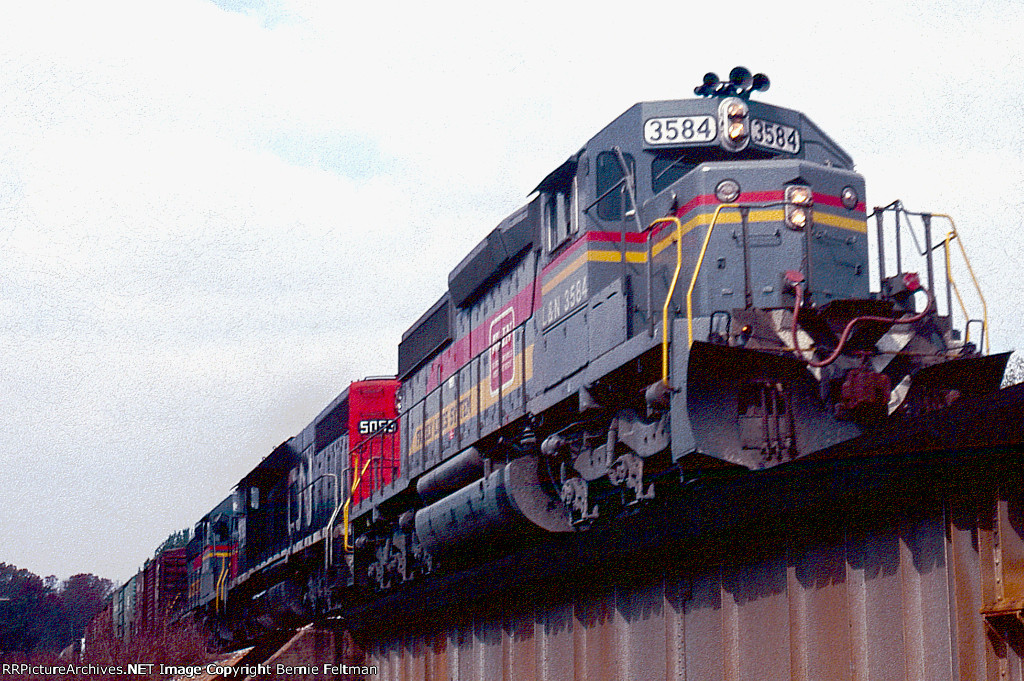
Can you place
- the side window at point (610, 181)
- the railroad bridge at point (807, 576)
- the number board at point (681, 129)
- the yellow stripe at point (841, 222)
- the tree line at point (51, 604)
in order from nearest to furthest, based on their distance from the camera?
the railroad bridge at point (807, 576) < the yellow stripe at point (841, 222) < the number board at point (681, 129) < the side window at point (610, 181) < the tree line at point (51, 604)

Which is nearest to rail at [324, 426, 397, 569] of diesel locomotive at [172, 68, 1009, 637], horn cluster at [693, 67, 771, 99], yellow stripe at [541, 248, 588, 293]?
diesel locomotive at [172, 68, 1009, 637]

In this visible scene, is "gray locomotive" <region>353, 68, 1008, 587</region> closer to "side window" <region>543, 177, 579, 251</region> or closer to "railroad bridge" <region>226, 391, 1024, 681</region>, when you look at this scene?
"side window" <region>543, 177, 579, 251</region>

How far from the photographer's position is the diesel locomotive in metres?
7.84

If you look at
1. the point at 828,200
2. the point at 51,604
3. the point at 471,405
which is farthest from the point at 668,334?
the point at 51,604

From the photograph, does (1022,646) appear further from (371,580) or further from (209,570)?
(209,570)

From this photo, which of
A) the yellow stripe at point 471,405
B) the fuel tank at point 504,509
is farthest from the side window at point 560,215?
the fuel tank at point 504,509

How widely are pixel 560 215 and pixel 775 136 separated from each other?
1.92 metres

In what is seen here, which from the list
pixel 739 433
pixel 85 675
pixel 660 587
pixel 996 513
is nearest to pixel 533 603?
pixel 660 587

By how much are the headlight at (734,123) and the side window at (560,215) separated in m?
1.35

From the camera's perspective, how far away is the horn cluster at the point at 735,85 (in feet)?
31.7

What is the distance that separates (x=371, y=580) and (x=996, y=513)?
1109 cm

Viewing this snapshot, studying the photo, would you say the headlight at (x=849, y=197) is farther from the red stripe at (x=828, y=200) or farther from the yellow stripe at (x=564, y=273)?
the yellow stripe at (x=564, y=273)

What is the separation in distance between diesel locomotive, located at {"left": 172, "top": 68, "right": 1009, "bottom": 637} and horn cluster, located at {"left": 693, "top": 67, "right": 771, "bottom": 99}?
1 cm

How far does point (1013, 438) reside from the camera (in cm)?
574
